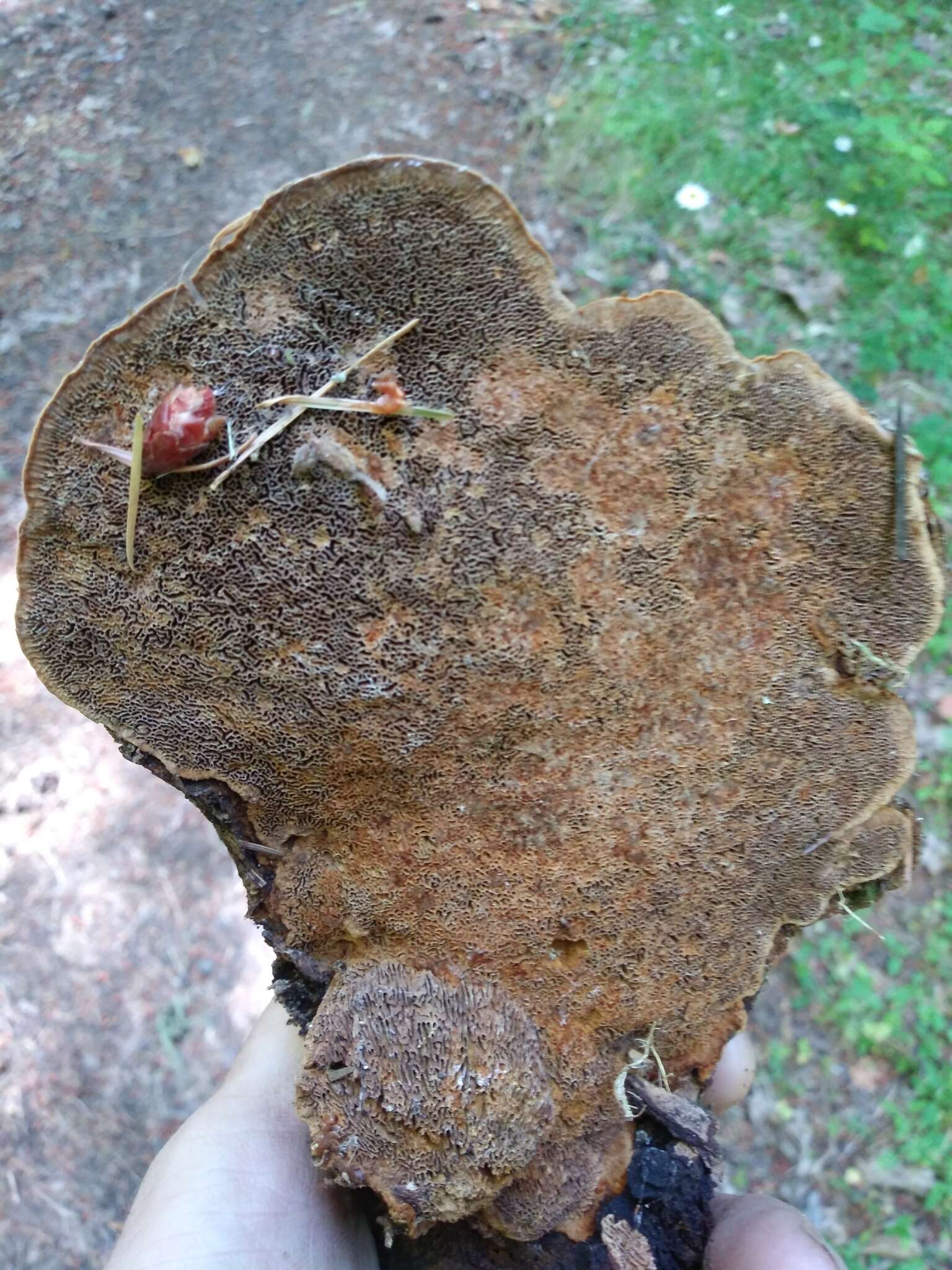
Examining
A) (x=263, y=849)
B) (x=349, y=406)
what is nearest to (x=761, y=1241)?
(x=263, y=849)

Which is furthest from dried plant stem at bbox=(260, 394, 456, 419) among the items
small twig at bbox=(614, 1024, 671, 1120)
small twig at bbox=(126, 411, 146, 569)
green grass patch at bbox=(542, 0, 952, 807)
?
green grass patch at bbox=(542, 0, 952, 807)

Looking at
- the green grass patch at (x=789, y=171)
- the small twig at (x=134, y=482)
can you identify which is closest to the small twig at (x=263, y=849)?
the small twig at (x=134, y=482)

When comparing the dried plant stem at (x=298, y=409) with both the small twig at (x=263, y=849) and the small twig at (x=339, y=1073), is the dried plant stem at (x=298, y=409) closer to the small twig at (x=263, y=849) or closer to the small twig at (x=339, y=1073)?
the small twig at (x=263, y=849)

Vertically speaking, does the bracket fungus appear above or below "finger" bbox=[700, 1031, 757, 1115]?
above

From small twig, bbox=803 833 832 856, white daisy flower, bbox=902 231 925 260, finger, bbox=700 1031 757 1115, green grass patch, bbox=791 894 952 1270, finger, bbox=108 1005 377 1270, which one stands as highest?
small twig, bbox=803 833 832 856

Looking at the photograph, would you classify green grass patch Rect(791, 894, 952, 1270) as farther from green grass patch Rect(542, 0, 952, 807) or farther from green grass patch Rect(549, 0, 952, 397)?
green grass patch Rect(549, 0, 952, 397)
